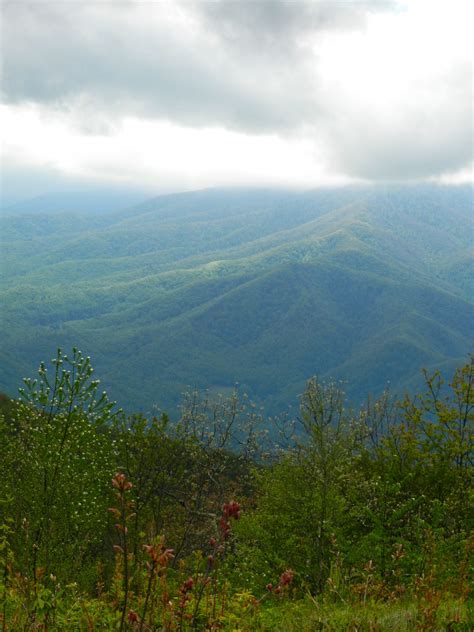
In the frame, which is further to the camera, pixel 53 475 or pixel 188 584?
pixel 53 475

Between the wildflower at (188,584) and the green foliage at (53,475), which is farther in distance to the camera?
Answer: the green foliage at (53,475)

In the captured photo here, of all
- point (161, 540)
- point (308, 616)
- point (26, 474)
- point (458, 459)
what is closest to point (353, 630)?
point (308, 616)

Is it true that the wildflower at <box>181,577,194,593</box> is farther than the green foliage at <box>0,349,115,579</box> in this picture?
No

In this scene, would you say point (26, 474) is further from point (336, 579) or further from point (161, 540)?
point (161, 540)

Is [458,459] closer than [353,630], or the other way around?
[353,630]

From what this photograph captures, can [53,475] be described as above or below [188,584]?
below

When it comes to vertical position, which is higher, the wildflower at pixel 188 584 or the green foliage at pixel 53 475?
the wildflower at pixel 188 584

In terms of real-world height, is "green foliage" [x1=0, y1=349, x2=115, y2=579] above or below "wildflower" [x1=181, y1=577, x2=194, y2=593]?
below

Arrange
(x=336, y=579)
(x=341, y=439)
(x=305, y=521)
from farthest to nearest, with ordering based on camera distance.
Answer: (x=305, y=521)
(x=341, y=439)
(x=336, y=579)

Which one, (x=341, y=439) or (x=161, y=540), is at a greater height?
(x=161, y=540)

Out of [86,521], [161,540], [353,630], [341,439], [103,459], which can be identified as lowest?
[86,521]

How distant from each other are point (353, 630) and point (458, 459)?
82.4ft

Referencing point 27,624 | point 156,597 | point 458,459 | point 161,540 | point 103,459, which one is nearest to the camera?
point 161,540

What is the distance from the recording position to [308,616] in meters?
7.02
